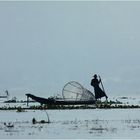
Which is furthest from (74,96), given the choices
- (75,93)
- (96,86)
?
(96,86)

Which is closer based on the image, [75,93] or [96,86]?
[75,93]

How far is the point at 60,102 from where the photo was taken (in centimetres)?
9319

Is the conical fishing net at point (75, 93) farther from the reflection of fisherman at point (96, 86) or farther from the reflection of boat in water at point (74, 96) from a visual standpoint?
the reflection of fisherman at point (96, 86)

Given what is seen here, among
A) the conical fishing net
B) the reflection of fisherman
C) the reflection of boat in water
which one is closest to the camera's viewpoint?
the conical fishing net

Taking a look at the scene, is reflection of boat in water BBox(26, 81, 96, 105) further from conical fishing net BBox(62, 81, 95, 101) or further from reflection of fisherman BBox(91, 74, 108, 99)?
reflection of fisherman BBox(91, 74, 108, 99)

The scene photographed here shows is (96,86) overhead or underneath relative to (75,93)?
overhead

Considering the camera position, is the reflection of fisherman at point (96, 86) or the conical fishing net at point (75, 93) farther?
the reflection of fisherman at point (96, 86)

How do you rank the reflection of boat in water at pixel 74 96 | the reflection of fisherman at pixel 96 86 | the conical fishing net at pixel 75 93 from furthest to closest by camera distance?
1. the reflection of fisherman at pixel 96 86
2. the reflection of boat in water at pixel 74 96
3. the conical fishing net at pixel 75 93

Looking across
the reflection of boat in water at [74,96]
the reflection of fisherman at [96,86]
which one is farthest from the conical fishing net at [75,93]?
the reflection of fisherman at [96,86]

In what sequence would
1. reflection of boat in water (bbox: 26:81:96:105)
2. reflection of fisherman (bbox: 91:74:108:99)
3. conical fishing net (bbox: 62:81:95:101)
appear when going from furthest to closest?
reflection of fisherman (bbox: 91:74:108:99) → reflection of boat in water (bbox: 26:81:96:105) → conical fishing net (bbox: 62:81:95:101)

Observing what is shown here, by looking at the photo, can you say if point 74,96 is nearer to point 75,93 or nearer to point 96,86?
point 75,93

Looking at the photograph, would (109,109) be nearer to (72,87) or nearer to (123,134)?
(72,87)

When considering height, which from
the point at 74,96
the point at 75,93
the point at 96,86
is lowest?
the point at 74,96

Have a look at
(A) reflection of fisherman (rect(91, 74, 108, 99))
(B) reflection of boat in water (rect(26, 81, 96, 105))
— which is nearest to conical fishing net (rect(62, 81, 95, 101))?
(B) reflection of boat in water (rect(26, 81, 96, 105))
